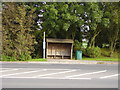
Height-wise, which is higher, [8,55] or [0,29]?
[0,29]

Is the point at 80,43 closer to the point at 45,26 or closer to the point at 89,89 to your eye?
the point at 45,26

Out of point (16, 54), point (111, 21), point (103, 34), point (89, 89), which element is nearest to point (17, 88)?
point (89, 89)

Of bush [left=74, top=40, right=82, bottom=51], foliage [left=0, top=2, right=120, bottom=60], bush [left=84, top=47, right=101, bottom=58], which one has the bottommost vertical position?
bush [left=84, top=47, right=101, bottom=58]

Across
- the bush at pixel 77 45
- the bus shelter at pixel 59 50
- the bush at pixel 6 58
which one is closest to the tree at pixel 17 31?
the bush at pixel 6 58

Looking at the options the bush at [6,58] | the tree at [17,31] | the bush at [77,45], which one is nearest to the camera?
the bush at [6,58]

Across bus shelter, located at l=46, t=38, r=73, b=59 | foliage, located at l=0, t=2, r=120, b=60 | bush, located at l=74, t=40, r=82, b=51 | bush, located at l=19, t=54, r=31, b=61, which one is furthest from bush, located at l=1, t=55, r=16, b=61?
bush, located at l=74, t=40, r=82, b=51

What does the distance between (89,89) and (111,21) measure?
15.3 m

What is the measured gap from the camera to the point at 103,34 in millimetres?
24906

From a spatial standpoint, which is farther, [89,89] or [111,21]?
[111,21]

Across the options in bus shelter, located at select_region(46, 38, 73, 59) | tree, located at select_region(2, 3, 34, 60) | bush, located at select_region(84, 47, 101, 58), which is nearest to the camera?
tree, located at select_region(2, 3, 34, 60)

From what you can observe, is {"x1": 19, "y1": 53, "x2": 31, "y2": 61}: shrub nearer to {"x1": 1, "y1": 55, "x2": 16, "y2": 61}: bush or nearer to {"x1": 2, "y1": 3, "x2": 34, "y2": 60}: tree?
{"x1": 2, "y1": 3, "x2": 34, "y2": 60}: tree

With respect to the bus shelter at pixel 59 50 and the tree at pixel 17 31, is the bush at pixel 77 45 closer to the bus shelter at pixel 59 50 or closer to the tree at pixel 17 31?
the bus shelter at pixel 59 50

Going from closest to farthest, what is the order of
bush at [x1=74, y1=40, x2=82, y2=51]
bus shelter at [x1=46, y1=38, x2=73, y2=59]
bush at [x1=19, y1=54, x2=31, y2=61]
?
bush at [x1=19, y1=54, x2=31, y2=61] < bus shelter at [x1=46, y1=38, x2=73, y2=59] < bush at [x1=74, y1=40, x2=82, y2=51]

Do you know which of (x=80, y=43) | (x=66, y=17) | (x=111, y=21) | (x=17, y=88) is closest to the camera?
(x=17, y=88)
